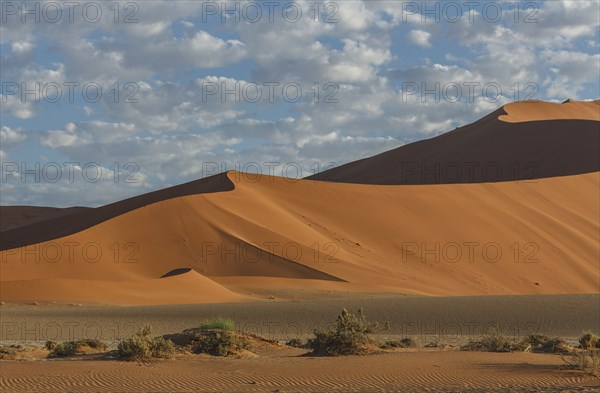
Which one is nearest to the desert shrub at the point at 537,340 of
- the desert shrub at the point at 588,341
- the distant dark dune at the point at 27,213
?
the desert shrub at the point at 588,341

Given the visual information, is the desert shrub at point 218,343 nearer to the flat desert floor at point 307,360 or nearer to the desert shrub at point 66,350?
the flat desert floor at point 307,360

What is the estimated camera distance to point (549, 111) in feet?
260

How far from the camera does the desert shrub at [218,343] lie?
49.1 ft

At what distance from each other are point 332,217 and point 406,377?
1149 inches

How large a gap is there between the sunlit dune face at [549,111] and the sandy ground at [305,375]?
64.5 meters

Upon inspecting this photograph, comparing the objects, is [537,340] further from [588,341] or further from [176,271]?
[176,271]

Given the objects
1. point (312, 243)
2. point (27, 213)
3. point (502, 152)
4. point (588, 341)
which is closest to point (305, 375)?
point (588, 341)

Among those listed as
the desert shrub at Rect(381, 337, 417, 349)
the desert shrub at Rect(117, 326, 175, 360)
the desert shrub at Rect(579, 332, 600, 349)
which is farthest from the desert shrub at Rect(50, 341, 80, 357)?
the desert shrub at Rect(579, 332, 600, 349)

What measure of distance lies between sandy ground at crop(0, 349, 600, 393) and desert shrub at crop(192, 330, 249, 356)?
69cm

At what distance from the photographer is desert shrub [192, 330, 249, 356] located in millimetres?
14977

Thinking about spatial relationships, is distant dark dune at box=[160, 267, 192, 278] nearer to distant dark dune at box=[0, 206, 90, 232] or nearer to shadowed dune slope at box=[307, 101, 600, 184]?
shadowed dune slope at box=[307, 101, 600, 184]

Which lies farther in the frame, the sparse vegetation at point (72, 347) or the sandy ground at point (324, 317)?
the sandy ground at point (324, 317)

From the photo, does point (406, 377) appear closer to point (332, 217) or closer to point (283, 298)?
point (283, 298)

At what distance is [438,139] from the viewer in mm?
77875
